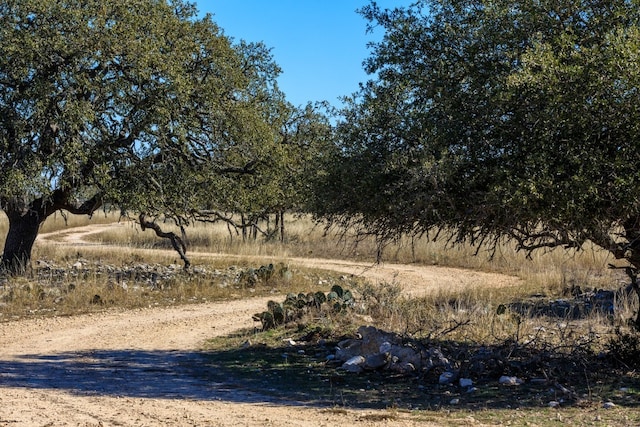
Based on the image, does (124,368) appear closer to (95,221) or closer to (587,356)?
(587,356)

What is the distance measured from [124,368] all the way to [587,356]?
6.63 m

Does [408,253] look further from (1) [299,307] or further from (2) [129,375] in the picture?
(2) [129,375]

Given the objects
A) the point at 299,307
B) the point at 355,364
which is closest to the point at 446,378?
the point at 355,364

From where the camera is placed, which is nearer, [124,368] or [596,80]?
[596,80]

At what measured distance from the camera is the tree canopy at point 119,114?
15.8 meters

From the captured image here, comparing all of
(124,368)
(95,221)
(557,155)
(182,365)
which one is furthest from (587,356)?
(95,221)

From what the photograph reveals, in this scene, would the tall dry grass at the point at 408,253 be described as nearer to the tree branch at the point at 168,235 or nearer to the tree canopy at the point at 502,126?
the tree branch at the point at 168,235

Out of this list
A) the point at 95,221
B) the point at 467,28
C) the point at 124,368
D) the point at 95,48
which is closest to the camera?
the point at 467,28

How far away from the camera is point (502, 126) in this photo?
8.40 metres

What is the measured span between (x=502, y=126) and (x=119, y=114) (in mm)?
10914

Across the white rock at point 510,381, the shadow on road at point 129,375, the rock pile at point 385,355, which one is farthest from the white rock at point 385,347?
the shadow on road at point 129,375

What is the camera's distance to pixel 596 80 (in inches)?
301

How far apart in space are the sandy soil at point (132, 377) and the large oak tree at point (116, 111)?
3218 mm

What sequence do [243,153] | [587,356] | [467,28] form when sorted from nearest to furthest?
[467,28]
[587,356]
[243,153]
